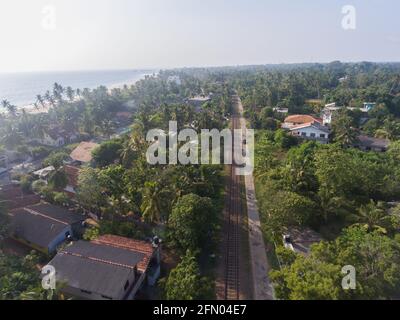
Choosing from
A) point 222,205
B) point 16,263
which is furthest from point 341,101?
point 16,263

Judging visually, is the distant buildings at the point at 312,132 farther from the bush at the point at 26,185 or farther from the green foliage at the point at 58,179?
the bush at the point at 26,185

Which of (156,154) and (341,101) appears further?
(341,101)

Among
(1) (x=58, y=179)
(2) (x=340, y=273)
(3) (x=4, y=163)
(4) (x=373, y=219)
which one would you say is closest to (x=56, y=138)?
(3) (x=4, y=163)

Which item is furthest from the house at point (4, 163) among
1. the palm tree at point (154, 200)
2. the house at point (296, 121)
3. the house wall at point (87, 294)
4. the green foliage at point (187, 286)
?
the house at point (296, 121)

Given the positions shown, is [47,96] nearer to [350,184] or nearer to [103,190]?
[103,190]

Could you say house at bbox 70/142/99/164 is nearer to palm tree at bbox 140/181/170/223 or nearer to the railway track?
palm tree at bbox 140/181/170/223

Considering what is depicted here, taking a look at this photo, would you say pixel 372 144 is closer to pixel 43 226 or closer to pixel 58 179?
pixel 58 179

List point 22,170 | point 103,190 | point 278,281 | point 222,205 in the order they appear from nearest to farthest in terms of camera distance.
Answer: point 278,281, point 103,190, point 222,205, point 22,170
